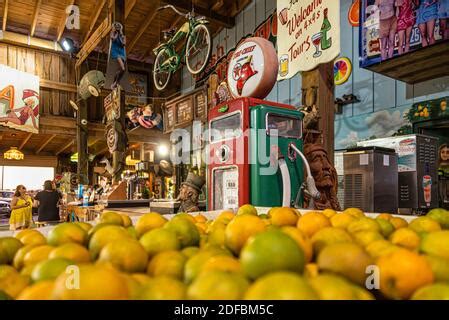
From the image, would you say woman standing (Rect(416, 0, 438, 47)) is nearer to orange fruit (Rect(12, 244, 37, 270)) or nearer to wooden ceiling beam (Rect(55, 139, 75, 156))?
orange fruit (Rect(12, 244, 37, 270))

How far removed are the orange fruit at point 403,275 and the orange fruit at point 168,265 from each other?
1.64ft

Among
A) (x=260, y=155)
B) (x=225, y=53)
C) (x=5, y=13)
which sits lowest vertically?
(x=260, y=155)

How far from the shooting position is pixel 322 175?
128 inches

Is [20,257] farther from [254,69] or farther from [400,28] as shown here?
[400,28]

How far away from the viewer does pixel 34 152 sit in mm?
16250

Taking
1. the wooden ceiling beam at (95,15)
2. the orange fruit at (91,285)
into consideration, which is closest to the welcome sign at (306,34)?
the orange fruit at (91,285)

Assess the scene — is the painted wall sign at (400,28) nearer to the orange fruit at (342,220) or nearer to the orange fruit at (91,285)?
the orange fruit at (342,220)

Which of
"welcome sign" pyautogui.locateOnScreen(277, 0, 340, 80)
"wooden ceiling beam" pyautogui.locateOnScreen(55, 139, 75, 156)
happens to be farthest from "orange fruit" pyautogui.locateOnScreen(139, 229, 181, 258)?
"wooden ceiling beam" pyautogui.locateOnScreen(55, 139, 75, 156)

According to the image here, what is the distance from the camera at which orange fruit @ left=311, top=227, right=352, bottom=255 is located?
0.94 meters

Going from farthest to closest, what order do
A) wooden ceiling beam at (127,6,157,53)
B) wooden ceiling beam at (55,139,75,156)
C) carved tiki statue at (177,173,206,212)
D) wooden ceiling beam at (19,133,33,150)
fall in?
wooden ceiling beam at (55,139,75,156) → wooden ceiling beam at (19,133,33,150) → wooden ceiling beam at (127,6,157,53) → carved tiki statue at (177,173,206,212)

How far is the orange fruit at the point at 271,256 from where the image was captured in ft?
2.33

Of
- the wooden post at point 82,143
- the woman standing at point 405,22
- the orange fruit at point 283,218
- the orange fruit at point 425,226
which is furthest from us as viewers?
the wooden post at point 82,143

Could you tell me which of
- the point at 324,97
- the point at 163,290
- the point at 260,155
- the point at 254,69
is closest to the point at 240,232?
the point at 163,290

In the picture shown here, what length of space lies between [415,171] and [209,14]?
6.70m
